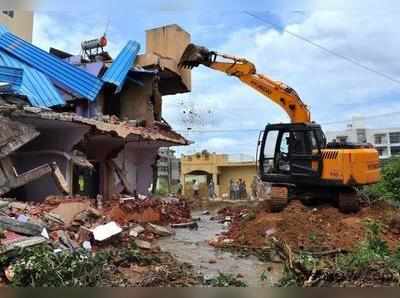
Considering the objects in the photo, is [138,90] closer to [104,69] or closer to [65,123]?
[104,69]

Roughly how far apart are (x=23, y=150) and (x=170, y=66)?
7.42 m

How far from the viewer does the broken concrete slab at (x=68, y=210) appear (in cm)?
1009

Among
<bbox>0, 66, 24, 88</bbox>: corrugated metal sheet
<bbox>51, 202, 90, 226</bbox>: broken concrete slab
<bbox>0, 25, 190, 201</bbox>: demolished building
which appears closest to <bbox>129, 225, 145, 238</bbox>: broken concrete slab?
<bbox>51, 202, 90, 226</bbox>: broken concrete slab

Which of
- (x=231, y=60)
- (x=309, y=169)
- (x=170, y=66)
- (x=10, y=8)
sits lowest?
(x=309, y=169)

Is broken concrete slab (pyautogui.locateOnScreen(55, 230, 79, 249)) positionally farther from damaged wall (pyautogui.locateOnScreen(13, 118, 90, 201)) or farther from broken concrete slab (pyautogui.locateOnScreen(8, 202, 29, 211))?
damaged wall (pyautogui.locateOnScreen(13, 118, 90, 201))

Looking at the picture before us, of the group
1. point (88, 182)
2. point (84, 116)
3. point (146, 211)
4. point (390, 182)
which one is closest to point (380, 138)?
point (390, 182)

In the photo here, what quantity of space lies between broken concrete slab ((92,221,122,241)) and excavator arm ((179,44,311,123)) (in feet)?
18.5

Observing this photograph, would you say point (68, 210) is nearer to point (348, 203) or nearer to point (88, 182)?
point (348, 203)

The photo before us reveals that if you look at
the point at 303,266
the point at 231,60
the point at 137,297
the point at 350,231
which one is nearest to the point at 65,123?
the point at 231,60

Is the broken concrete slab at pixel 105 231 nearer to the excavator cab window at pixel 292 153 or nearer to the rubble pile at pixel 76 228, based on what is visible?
the rubble pile at pixel 76 228

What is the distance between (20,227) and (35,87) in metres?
7.91

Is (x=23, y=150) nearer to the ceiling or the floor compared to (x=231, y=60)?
nearer to the floor

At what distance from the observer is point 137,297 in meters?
3.44

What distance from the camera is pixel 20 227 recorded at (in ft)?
26.0
